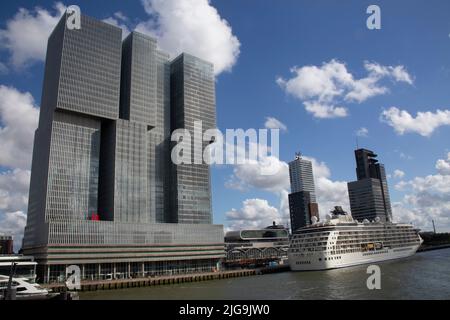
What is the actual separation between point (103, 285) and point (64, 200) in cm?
5245

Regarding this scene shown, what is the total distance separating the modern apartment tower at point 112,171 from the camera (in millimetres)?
141875

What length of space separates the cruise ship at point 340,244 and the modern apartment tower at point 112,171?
180ft

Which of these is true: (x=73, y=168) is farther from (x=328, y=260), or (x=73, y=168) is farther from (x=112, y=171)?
(x=328, y=260)

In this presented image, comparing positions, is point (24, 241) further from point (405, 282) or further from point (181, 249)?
point (405, 282)

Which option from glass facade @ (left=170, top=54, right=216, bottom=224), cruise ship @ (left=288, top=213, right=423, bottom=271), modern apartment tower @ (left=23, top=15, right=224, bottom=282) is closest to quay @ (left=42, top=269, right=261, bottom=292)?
cruise ship @ (left=288, top=213, right=423, bottom=271)

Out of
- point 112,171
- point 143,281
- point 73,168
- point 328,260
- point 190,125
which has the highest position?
point 190,125

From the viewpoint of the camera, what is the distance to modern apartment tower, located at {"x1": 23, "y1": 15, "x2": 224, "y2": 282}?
14188 cm

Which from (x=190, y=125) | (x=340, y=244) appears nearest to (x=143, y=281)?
(x=340, y=244)

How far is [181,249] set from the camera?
165625 millimetres

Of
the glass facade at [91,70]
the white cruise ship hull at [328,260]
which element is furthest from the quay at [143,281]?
the glass facade at [91,70]

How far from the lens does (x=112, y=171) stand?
525 feet

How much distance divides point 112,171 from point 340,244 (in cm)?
9875

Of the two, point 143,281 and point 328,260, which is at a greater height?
point 328,260
